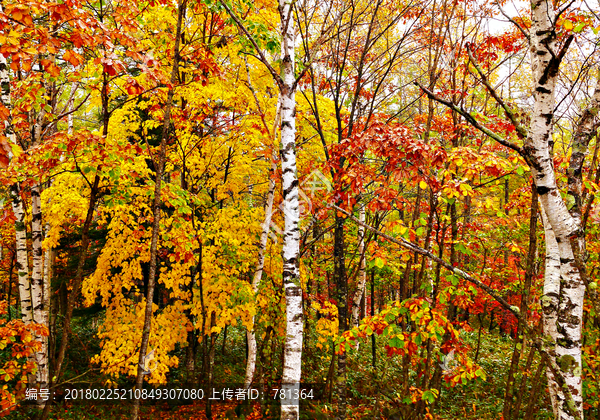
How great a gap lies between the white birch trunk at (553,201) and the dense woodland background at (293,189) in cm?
2

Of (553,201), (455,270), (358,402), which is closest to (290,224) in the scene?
(455,270)

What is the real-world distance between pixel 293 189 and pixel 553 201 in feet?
8.57

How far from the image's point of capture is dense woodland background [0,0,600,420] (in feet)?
11.2

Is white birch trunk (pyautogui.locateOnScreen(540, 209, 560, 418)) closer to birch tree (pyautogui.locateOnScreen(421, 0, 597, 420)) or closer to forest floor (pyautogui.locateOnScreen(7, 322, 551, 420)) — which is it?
birch tree (pyautogui.locateOnScreen(421, 0, 597, 420))

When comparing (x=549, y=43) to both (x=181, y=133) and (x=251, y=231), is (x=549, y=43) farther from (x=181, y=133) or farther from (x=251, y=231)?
(x=251, y=231)

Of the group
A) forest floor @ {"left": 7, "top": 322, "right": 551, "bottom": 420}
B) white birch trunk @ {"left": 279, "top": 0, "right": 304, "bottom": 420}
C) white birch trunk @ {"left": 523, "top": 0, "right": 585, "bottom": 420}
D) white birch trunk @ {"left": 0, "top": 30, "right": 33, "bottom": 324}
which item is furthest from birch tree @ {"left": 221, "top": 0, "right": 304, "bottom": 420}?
white birch trunk @ {"left": 0, "top": 30, "right": 33, "bottom": 324}

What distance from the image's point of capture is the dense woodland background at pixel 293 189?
3406 millimetres

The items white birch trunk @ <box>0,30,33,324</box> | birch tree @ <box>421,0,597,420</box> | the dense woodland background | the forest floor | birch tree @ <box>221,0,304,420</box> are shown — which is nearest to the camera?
birch tree @ <box>421,0,597,420</box>

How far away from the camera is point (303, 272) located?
803cm

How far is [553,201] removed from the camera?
2.86 m

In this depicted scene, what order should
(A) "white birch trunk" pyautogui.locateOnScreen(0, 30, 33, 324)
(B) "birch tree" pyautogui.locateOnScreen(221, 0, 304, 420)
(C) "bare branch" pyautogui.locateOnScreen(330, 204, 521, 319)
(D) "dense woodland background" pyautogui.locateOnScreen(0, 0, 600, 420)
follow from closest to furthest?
(C) "bare branch" pyautogui.locateOnScreen(330, 204, 521, 319), (D) "dense woodland background" pyautogui.locateOnScreen(0, 0, 600, 420), (B) "birch tree" pyautogui.locateOnScreen(221, 0, 304, 420), (A) "white birch trunk" pyautogui.locateOnScreen(0, 30, 33, 324)

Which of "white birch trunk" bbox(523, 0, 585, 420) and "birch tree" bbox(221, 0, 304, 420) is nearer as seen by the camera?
"white birch trunk" bbox(523, 0, 585, 420)

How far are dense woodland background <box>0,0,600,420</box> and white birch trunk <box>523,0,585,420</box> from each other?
0.02 m

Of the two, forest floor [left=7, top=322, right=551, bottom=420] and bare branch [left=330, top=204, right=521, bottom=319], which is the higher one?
bare branch [left=330, top=204, right=521, bottom=319]
